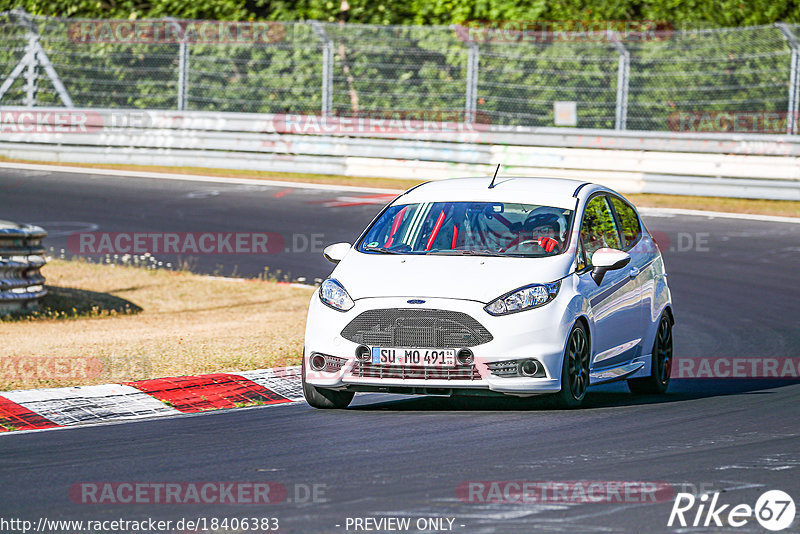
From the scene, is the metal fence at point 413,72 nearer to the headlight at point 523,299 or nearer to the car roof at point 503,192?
the car roof at point 503,192

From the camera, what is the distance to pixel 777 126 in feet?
78.0

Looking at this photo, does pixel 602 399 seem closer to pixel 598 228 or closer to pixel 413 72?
pixel 598 228

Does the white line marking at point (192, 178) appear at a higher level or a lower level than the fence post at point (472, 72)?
lower

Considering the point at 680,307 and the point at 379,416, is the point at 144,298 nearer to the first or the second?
the point at 680,307

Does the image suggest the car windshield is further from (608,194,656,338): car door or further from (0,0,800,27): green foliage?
(0,0,800,27): green foliage

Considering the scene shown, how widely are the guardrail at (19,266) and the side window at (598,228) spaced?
7052 millimetres

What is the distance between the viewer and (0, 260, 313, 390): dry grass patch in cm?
1072

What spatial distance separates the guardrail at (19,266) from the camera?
14.6 metres

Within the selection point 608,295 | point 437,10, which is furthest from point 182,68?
point 608,295

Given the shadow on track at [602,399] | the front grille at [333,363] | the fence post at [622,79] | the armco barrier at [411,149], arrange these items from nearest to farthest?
the front grille at [333,363] < the shadow on track at [602,399] < the armco barrier at [411,149] < the fence post at [622,79]

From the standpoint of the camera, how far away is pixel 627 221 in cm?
1065

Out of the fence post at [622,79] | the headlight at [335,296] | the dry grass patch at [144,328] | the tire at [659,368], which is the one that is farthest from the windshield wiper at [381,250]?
the fence post at [622,79]

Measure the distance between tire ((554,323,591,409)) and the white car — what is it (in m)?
0.01

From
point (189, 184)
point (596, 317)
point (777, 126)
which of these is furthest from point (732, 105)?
point (596, 317)
